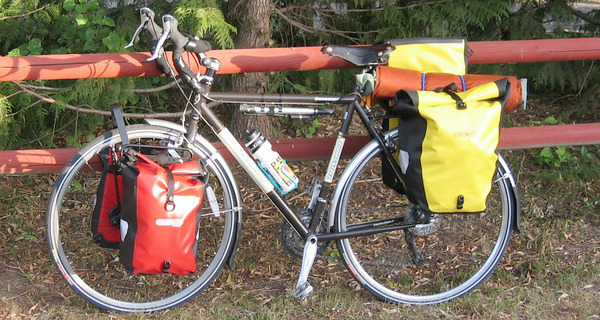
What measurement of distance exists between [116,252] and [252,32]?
1666 mm

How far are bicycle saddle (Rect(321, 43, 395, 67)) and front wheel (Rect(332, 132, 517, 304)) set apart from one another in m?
0.41

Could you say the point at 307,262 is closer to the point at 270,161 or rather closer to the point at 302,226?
the point at 302,226

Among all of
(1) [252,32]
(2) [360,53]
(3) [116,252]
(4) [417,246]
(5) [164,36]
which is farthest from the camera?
(1) [252,32]

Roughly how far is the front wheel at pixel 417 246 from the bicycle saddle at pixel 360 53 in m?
0.41

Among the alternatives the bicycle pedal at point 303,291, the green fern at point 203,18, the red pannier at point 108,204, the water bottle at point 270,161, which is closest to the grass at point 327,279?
the bicycle pedal at point 303,291

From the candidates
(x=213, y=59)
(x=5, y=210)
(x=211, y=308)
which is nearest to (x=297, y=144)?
(x=213, y=59)

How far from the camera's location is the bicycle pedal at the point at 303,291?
140 inches

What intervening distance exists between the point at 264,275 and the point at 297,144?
2.69 feet

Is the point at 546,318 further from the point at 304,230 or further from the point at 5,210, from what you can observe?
the point at 5,210

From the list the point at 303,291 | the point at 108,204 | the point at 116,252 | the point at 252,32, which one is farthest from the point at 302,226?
the point at 252,32

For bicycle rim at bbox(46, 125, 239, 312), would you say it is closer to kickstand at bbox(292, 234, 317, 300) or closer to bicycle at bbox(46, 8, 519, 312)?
bicycle at bbox(46, 8, 519, 312)

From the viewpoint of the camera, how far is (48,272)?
13.0 ft

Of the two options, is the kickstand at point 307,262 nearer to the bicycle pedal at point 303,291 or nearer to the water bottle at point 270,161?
the bicycle pedal at point 303,291

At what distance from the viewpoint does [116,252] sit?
165 inches
